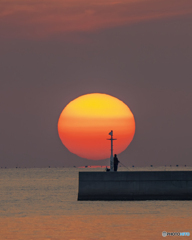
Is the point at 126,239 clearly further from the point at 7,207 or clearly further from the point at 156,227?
the point at 7,207

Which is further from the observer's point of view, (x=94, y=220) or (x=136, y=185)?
(x=136, y=185)

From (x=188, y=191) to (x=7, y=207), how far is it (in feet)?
55.5

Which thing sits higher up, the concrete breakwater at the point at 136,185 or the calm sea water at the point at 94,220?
the concrete breakwater at the point at 136,185

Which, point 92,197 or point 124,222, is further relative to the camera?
point 92,197

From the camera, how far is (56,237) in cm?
3619

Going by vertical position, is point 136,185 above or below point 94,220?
above

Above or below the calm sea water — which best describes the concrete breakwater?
above

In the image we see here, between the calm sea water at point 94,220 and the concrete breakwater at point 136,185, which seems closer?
the calm sea water at point 94,220

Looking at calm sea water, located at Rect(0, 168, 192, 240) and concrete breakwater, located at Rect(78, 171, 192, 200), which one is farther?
concrete breakwater, located at Rect(78, 171, 192, 200)

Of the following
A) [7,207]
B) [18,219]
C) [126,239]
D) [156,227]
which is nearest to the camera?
[126,239]

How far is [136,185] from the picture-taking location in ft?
169

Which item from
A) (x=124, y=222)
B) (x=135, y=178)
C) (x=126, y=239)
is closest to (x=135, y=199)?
(x=135, y=178)

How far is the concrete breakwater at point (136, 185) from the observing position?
168ft

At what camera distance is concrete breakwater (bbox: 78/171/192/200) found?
51.1 m
